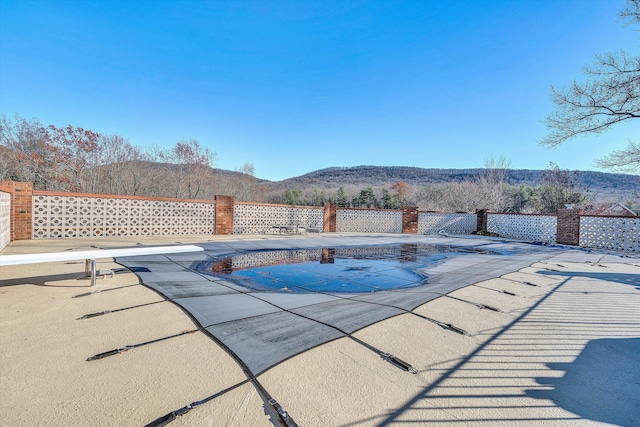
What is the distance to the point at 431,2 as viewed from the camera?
10.7 metres

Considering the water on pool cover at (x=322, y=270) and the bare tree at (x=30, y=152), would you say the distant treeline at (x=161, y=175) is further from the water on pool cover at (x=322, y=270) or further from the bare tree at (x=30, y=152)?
the water on pool cover at (x=322, y=270)

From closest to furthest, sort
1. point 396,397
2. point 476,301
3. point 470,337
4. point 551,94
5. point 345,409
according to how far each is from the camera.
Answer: point 345,409
point 396,397
point 470,337
point 476,301
point 551,94

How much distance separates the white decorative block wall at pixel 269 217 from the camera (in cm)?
1272

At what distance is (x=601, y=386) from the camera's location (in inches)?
74.9

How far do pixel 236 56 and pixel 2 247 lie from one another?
43.4 ft

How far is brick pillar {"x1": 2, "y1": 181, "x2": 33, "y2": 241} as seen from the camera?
766 centimetres

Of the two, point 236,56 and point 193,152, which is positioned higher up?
point 236,56

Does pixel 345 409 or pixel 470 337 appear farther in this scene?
pixel 470 337

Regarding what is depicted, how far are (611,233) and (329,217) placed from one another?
40.3ft

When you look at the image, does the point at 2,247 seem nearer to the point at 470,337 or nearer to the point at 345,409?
the point at 345,409

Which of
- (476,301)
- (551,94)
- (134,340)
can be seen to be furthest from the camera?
(551,94)

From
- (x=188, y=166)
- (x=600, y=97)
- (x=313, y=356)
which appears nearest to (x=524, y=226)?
(x=600, y=97)

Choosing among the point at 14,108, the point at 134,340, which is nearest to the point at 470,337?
the point at 134,340

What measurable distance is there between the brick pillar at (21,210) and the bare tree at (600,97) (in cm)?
1775
